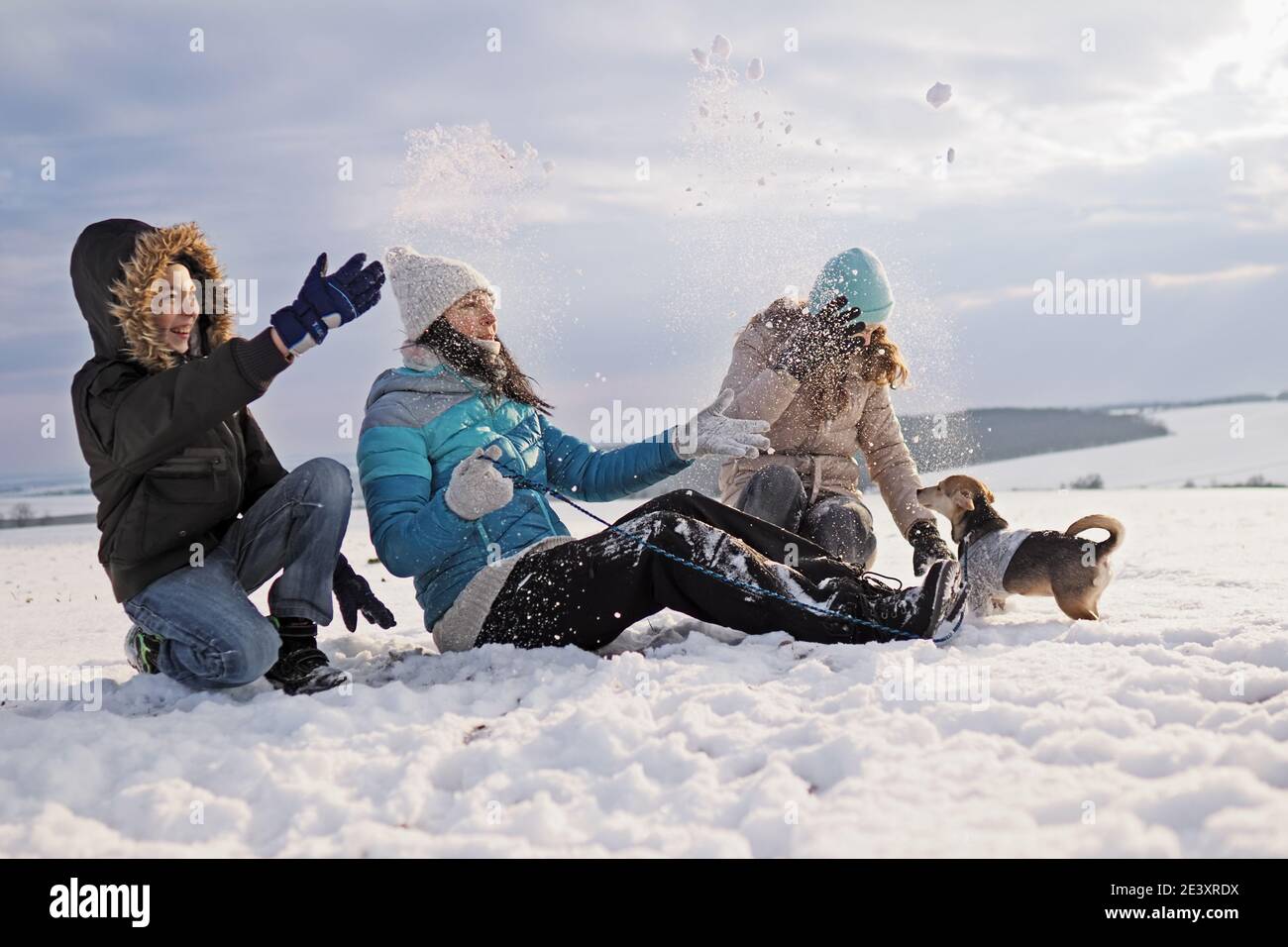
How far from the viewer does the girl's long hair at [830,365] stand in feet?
15.6

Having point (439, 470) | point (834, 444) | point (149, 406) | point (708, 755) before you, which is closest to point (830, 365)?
point (834, 444)

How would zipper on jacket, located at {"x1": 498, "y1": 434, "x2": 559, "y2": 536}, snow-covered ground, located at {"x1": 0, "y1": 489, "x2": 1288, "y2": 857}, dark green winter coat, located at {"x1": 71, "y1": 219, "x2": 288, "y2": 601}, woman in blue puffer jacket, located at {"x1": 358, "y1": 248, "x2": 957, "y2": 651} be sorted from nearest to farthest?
snow-covered ground, located at {"x1": 0, "y1": 489, "x2": 1288, "y2": 857}, dark green winter coat, located at {"x1": 71, "y1": 219, "x2": 288, "y2": 601}, woman in blue puffer jacket, located at {"x1": 358, "y1": 248, "x2": 957, "y2": 651}, zipper on jacket, located at {"x1": 498, "y1": 434, "x2": 559, "y2": 536}

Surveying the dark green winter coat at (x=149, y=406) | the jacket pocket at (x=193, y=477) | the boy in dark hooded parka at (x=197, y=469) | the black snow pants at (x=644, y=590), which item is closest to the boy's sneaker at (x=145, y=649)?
the boy in dark hooded parka at (x=197, y=469)

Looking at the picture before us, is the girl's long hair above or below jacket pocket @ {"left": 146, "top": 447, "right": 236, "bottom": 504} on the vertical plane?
above

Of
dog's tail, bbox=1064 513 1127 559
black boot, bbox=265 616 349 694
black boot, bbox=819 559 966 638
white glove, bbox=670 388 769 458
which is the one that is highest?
white glove, bbox=670 388 769 458

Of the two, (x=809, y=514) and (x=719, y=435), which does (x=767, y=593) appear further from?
(x=809, y=514)

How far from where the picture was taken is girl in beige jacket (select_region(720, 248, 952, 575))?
15.0ft

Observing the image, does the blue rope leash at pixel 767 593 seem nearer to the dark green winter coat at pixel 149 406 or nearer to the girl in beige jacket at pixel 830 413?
the girl in beige jacket at pixel 830 413

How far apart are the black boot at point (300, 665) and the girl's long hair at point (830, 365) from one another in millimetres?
2355

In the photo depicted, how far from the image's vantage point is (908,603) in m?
3.75

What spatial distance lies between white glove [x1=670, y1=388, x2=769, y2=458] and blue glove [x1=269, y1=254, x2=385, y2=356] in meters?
1.35

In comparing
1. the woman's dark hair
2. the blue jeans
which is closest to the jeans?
the woman's dark hair

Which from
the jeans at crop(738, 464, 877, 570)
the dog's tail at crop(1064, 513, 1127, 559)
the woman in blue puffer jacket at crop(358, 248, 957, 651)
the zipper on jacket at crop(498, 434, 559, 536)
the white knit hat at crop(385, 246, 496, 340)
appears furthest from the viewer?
the jeans at crop(738, 464, 877, 570)

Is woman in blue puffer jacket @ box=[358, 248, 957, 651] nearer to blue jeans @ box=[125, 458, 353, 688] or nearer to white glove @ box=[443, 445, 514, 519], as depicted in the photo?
white glove @ box=[443, 445, 514, 519]
